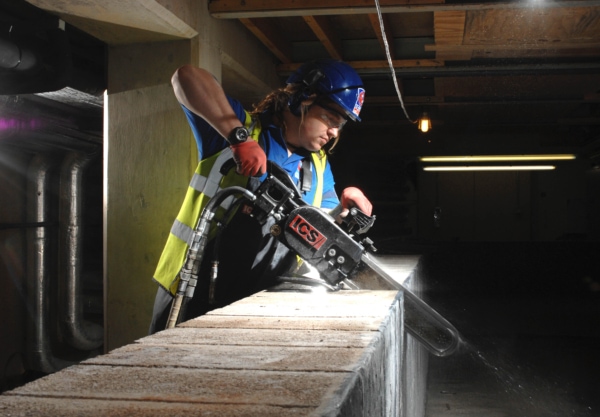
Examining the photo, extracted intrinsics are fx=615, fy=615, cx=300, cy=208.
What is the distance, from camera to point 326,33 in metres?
5.04

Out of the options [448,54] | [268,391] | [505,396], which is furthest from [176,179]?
[505,396]

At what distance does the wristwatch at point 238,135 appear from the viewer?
96.8 inches

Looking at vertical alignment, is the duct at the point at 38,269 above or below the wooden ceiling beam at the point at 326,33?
below

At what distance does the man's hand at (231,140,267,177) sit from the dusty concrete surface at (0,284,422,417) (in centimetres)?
65

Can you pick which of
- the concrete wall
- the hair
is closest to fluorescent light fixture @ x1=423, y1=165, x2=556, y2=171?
the concrete wall

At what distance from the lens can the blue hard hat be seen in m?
2.92

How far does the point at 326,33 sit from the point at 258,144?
272cm

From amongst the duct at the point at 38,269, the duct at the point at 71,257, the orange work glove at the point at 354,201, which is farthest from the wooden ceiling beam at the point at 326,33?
the duct at the point at 38,269

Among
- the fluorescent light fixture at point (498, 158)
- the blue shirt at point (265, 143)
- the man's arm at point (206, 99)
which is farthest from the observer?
the fluorescent light fixture at point (498, 158)

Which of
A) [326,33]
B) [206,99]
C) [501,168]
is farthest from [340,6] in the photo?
[501,168]

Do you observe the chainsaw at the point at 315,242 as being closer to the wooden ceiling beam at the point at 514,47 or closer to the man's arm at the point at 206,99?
the man's arm at the point at 206,99

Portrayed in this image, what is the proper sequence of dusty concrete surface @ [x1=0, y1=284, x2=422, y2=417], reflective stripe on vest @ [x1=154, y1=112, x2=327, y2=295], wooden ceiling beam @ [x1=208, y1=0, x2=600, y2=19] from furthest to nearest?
wooden ceiling beam @ [x1=208, y1=0, x2=600, y2=19] → reflective stripe on vest @ [x1=154, y1=112, x2=327, y2=295] → dusty concrete surface @ [x1=0, y1=284, x2=422, y2=417]

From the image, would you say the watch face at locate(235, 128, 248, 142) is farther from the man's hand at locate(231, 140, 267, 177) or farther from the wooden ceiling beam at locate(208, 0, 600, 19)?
the wooden ceiling beam at locate(208, 0, 600, 19)

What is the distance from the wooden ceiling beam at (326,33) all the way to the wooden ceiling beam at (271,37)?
440 mm
